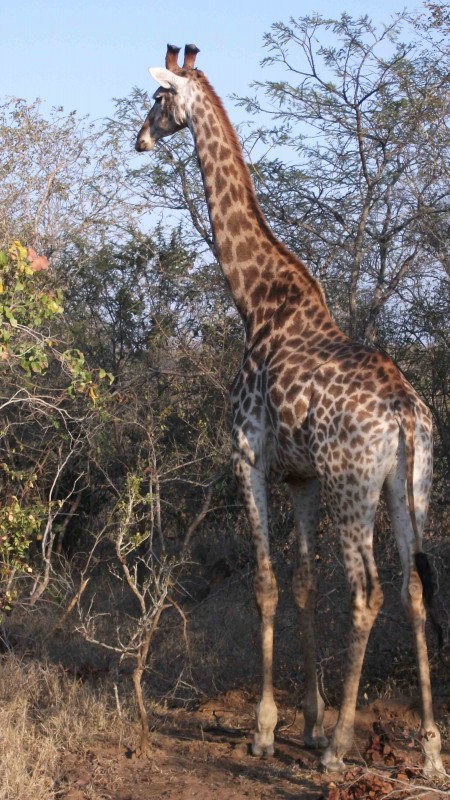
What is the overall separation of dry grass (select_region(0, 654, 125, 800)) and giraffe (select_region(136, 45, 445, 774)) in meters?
0.95

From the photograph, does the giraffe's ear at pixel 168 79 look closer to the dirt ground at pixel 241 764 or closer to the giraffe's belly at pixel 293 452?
the giraffe's belly at pixel 293 452

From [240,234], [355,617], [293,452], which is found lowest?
[355,617]

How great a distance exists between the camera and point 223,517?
828 centimetres

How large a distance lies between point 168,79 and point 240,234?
1169mm

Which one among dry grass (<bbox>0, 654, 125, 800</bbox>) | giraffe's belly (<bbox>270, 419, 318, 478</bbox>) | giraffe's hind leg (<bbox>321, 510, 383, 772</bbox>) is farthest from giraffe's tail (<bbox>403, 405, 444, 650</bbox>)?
dry grass (<bbox>0, 654, 125, 800</bbox>)

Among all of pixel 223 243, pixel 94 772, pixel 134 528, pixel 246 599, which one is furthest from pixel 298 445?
pixel 134 528

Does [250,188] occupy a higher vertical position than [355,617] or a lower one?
higher

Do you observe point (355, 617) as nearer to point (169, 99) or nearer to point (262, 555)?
point (262, 555)

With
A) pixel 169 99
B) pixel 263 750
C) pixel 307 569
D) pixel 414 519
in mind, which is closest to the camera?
pixel 414 519

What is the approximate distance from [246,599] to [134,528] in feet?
3.96

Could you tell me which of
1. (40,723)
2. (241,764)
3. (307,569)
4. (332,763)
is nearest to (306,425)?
(307,569)

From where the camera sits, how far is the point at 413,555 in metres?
5.08

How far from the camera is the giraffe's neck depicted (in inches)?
239

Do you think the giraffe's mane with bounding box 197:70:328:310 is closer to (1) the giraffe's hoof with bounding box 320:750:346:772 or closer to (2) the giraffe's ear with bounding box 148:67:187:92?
(2) the giraffe's ear with bounding box 148:67:187:92
